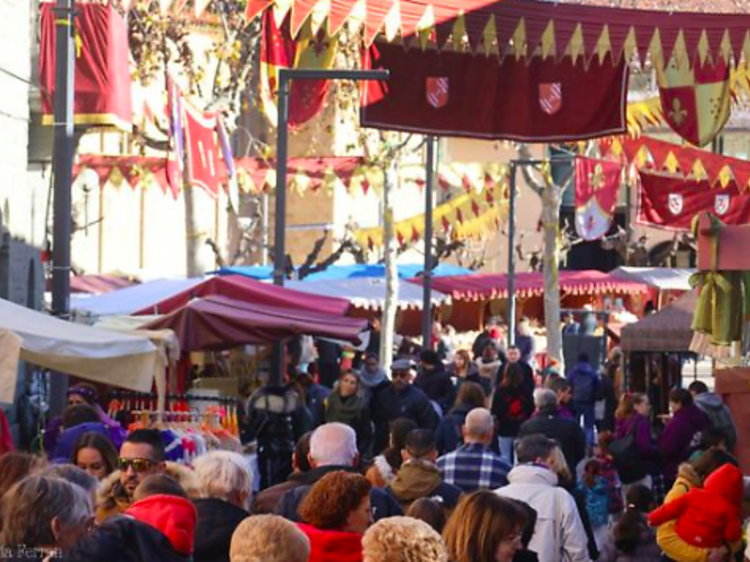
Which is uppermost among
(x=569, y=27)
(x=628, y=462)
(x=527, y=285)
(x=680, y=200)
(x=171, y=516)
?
(x=569, y=27)

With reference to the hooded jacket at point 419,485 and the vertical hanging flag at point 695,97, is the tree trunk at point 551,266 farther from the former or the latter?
the hooded jacket at point 419,485

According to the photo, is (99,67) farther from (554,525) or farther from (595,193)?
(595,193)

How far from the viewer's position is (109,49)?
2177 centimetres

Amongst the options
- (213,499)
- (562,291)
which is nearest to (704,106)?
(213,499)

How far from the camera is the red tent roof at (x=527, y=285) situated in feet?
150

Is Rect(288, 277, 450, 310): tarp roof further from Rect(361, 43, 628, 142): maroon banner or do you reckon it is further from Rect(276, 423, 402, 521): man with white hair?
Rect(276, 423, 402, 521): man with white hair

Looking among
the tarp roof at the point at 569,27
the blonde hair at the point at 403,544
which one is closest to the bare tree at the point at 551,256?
the tarp roof at the point at 569,27

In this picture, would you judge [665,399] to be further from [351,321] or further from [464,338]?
[464,338]

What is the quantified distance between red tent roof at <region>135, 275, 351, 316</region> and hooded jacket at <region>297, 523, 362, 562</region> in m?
14.1

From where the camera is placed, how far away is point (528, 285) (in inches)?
1973

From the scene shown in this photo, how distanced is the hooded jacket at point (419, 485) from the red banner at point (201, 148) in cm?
1768

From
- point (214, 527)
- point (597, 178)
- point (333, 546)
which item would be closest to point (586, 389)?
point (214, 527)

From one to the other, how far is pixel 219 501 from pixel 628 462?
8.22 meters

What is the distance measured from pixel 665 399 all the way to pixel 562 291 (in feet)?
82.6
